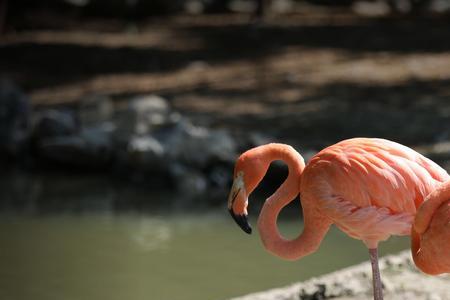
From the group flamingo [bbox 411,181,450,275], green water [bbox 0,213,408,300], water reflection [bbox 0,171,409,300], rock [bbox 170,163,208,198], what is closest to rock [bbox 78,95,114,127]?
water reflection [bbox 0,171,409,300]

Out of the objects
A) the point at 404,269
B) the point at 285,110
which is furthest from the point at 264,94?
the point at 404,269

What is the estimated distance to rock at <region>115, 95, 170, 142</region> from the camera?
320 inches

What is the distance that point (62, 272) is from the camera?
18.7 ft

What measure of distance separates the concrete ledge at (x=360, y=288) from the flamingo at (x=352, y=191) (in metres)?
0.64

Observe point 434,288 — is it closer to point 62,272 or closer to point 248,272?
point 248,272

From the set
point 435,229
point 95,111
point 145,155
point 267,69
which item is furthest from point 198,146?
point 435,229

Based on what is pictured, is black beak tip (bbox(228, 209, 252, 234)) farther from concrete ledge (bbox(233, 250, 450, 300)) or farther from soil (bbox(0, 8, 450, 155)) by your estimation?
soil (bbox(0, 8, 450, 155))

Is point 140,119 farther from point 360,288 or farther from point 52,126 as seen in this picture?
point 360,288

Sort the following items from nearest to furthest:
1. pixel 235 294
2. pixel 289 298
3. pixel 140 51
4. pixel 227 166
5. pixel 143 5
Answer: pixel 289 298
pixel 235 294
pixel 227 166
pixel 140 51
pixel 143 5

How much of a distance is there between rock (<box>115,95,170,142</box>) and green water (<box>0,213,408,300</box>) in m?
1.39

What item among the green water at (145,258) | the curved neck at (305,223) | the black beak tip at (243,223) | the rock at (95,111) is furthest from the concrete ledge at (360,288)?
the rock at (95,111)

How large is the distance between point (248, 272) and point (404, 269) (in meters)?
1.24

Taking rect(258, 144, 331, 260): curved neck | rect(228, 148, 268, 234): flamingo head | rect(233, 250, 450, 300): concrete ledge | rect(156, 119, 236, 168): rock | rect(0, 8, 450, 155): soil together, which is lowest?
rect(0, 8, 450, 155): soil

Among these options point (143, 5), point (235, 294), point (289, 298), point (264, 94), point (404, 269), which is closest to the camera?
point (289, 298)
